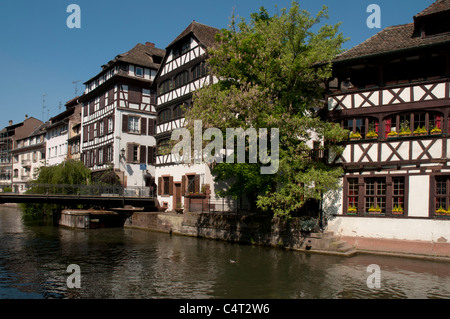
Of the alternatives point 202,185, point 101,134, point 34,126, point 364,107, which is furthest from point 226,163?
point 34,126

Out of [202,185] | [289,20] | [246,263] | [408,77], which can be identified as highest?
[289,20]

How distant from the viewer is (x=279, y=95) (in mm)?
20453

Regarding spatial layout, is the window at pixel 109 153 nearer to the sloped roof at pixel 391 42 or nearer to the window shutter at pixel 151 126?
the window shutter at pixel 151 126

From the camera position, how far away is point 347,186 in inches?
776

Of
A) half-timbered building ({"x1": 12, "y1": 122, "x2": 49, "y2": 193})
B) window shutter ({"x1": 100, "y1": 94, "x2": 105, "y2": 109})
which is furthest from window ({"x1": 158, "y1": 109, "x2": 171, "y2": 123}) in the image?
half-timbered building ({"x1": 12, "y1": 122, "x2": 49, "y2": 193})

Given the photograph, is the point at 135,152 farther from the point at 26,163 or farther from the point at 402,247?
the point at 26,163

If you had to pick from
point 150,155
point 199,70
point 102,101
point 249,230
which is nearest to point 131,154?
point 150,155

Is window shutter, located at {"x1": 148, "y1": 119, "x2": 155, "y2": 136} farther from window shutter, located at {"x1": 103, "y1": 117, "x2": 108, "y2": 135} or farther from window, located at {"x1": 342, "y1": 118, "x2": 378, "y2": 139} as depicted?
window, located at {"x1": 342, "y1": 118, "x2": 378, "y2": 139}

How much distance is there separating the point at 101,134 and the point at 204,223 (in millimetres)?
21337

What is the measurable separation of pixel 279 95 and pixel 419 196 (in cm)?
781

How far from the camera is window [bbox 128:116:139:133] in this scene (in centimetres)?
4000

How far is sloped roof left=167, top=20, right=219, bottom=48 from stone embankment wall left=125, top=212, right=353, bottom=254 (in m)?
12.9
